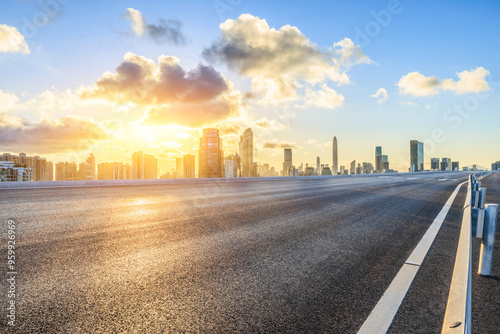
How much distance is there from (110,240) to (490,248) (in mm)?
5484

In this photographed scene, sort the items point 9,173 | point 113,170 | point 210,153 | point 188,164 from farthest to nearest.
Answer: point 188,164 < point 210,153 < point 113,170 < point 9,173

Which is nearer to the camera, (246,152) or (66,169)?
(66,169)

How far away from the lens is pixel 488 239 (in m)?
3.88

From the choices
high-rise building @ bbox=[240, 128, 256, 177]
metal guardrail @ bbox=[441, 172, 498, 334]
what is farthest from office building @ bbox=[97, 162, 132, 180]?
high-rise building @ bbox=[240, 128, 256, 177]

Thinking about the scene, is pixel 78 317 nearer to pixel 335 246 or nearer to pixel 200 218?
pixel 335 246

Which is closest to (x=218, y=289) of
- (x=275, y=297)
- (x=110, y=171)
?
(x=275, y=297)

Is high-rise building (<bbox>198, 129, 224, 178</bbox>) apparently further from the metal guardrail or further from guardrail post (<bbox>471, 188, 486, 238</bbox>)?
→ guardrail post (<bbox>471, 188, 486, 238</bbox>)

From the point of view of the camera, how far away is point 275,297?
304cm

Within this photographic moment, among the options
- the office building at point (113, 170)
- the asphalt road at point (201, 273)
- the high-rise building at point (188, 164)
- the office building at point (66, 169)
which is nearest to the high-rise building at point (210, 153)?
the high-rise building at point (188, 164)

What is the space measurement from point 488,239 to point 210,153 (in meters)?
115

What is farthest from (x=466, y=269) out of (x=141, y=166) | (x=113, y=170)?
(x=141, y=166)

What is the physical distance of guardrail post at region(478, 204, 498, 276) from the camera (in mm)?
3799

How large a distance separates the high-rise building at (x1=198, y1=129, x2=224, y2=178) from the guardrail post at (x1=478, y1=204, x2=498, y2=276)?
99014 millimetres

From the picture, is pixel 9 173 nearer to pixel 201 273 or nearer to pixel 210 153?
pixel 201 273
